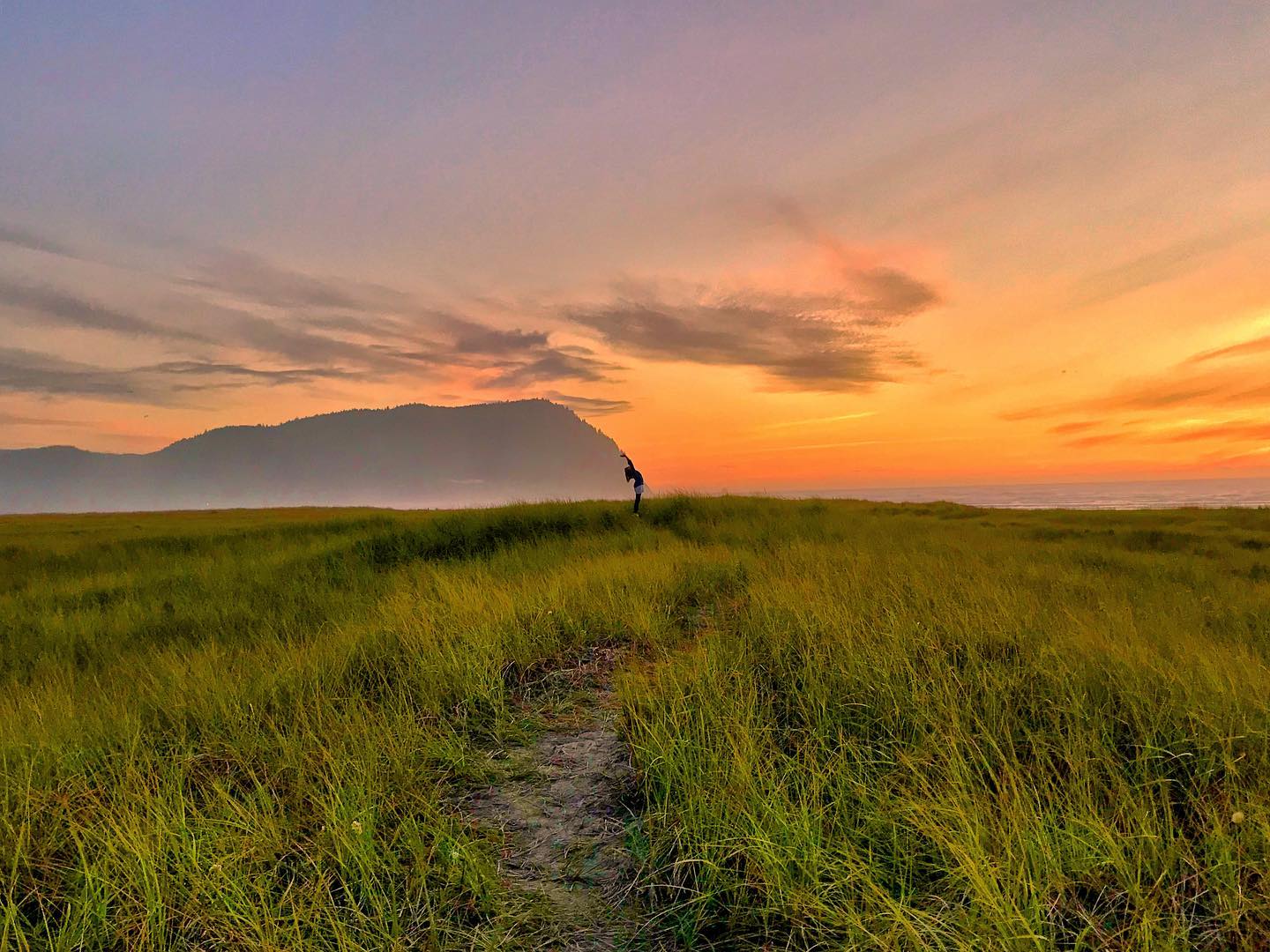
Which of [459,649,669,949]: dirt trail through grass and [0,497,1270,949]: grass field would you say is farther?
[459,649,669,949]: dirt trail through grass

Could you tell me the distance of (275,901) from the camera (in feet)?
9.07

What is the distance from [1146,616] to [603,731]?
7370 millimetres

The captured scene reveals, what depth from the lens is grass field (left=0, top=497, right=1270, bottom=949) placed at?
2488mm

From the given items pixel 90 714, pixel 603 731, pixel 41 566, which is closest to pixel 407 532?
pixel 41 566

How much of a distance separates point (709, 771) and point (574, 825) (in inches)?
35.6

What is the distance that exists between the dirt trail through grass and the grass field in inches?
3.5

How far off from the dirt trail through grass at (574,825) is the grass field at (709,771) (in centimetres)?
9

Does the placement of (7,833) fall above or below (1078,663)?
below

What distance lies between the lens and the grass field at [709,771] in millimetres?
2488

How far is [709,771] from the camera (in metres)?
3.29

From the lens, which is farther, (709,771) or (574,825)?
(574,825)

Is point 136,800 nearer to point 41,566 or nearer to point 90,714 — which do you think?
point 90,714

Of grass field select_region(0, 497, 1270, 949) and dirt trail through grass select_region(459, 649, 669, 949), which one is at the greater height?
grass field select_region(0, 497, 1270, 949)

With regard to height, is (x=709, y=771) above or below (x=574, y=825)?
above
